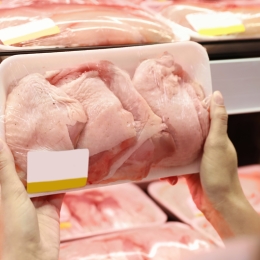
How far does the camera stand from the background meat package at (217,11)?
1.26 metres

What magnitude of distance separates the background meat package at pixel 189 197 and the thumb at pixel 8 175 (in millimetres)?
819

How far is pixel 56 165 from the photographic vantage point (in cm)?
82

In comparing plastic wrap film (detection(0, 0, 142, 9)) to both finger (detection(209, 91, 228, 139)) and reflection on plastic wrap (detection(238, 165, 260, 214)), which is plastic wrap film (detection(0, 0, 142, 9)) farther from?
reflection on plastic wrap (detection(238, 165, 260, 214))

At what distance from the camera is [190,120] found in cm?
94

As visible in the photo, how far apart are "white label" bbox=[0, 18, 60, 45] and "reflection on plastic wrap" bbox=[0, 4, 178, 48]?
1 cm

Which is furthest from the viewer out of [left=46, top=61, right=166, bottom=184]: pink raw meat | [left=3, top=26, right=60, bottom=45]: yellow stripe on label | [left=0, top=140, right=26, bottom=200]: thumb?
[left=3, top=26, right=60, bottom=45]: yellow stripe on label

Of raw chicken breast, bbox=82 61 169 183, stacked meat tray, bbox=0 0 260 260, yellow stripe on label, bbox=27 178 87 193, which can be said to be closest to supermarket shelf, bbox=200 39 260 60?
stacked meat tray, bbox=0 0 260 260

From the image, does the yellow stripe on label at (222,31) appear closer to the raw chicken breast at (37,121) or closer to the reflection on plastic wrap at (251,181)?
the raw chicken breast at (37,121)

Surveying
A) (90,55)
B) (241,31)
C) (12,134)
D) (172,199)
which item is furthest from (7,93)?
(172,199)

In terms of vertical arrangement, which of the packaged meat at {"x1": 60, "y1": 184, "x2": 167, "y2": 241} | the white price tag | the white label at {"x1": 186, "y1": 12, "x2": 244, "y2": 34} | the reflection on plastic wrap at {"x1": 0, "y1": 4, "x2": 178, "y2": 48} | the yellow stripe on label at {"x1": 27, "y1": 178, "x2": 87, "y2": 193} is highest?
the reflection on plastic wrap at {"x1": 0, "y1": 4, "x2": 178, "y2": 48}

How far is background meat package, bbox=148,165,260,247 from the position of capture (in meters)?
1.48

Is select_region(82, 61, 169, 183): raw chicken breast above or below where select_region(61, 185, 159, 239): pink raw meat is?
above

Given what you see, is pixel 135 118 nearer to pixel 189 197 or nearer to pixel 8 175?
pixel 8 175

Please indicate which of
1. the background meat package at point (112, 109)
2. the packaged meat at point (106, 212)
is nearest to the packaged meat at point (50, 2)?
the background meat package at point (112, 109)
